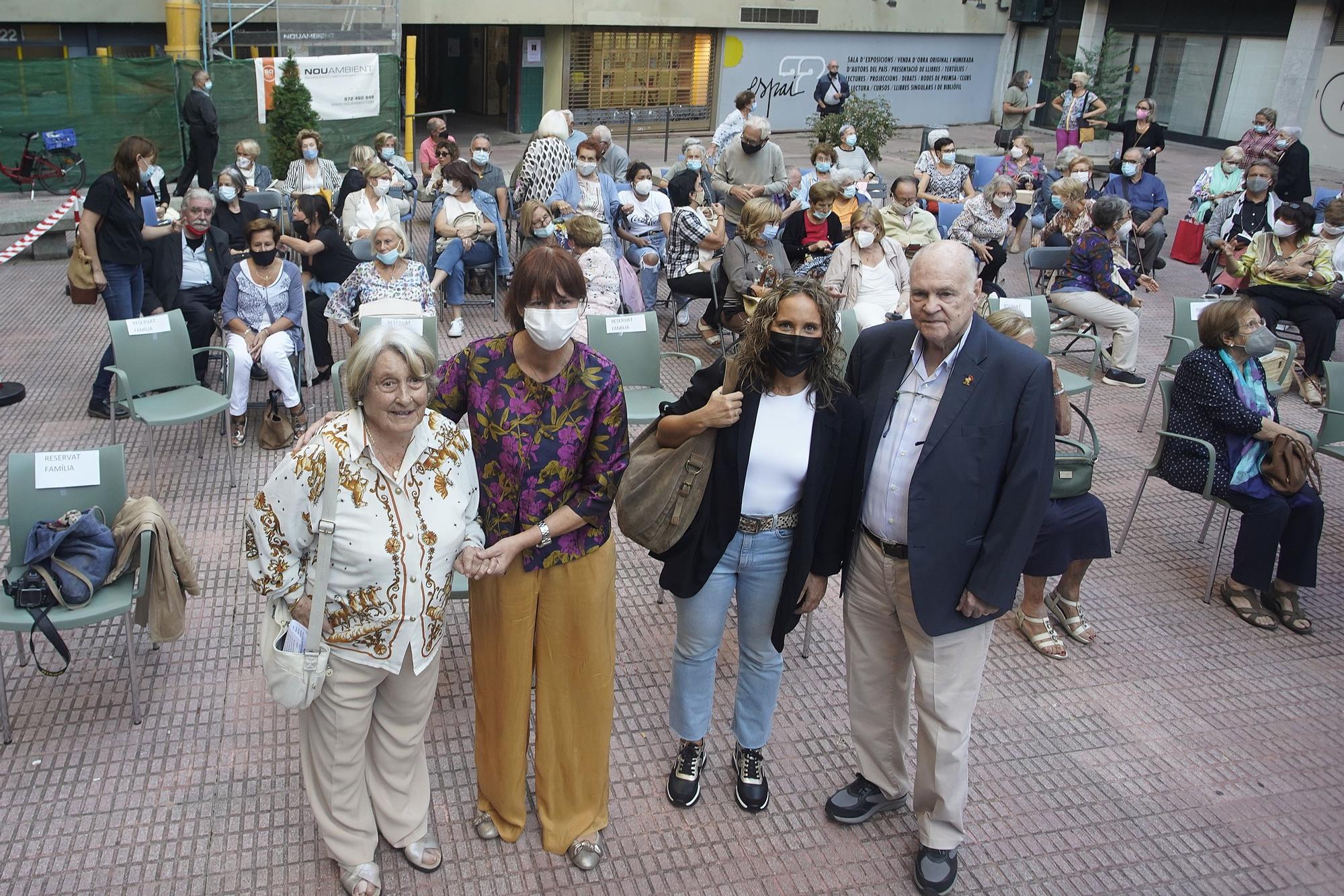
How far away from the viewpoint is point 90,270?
7.47 m

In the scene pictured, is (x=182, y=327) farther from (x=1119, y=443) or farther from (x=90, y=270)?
(x=1119, y=443)

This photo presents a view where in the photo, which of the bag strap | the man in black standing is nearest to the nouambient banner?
the man in black standing

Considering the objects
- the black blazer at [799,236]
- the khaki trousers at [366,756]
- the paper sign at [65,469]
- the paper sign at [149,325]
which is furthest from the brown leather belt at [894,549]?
the black blazer at [799,236]

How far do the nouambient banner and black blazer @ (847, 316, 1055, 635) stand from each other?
541 inches

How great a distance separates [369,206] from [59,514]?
6.15 m

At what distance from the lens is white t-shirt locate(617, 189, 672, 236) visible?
1012cm

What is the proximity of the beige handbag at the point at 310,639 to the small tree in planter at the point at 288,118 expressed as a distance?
11304 mm

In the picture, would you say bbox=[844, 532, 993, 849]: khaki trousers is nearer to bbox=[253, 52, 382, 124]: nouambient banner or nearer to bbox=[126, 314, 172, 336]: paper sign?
bbox=[126, 314, 172, 336]: paper sign

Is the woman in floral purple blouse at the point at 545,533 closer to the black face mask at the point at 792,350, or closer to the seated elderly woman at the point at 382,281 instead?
the black face mask at the point at 792,350

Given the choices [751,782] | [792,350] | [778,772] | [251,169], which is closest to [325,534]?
[792,350]

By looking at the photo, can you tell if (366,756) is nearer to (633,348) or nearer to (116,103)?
(633,348)

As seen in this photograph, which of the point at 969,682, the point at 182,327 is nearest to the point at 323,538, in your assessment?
the point at 969,682

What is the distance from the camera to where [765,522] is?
364 centimetres

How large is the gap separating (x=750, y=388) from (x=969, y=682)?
1245mm
